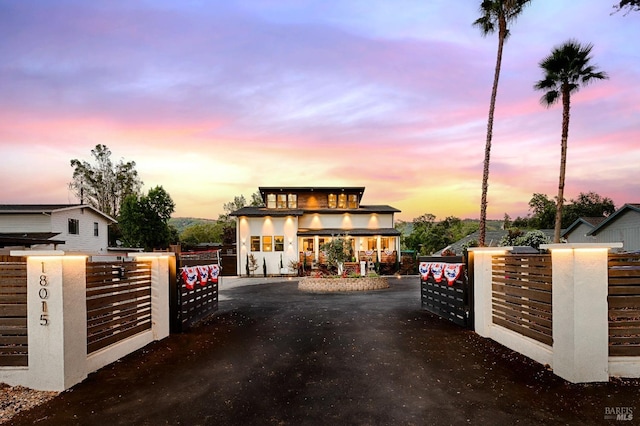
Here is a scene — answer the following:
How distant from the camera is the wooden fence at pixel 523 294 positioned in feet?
17.5

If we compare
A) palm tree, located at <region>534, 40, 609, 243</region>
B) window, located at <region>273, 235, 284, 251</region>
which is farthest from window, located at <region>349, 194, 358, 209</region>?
palm tree, located at <region>534, 40, 609, 243</region>

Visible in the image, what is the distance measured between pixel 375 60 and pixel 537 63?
10713 millimetres

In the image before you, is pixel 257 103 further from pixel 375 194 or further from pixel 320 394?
pixel 375 194

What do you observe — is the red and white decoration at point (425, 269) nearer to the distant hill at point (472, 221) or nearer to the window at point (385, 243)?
the window at point (385, 243)

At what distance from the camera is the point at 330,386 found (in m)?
4.63

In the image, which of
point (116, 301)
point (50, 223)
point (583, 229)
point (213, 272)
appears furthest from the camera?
point (583, 229)

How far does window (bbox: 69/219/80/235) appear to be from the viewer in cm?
2647

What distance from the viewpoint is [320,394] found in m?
4.35

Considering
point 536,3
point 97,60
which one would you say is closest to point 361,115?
point 536,3

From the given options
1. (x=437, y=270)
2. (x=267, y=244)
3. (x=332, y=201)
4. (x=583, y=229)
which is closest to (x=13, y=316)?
(x=437, y=270)

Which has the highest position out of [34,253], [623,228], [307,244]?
[34,253]

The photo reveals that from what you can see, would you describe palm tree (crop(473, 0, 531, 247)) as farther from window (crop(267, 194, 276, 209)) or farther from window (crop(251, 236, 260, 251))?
window (crop(267, 194, 276, 209))

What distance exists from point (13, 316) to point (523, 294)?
8.10 metres

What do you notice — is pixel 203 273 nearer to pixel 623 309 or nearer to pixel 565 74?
pixel 623 309
